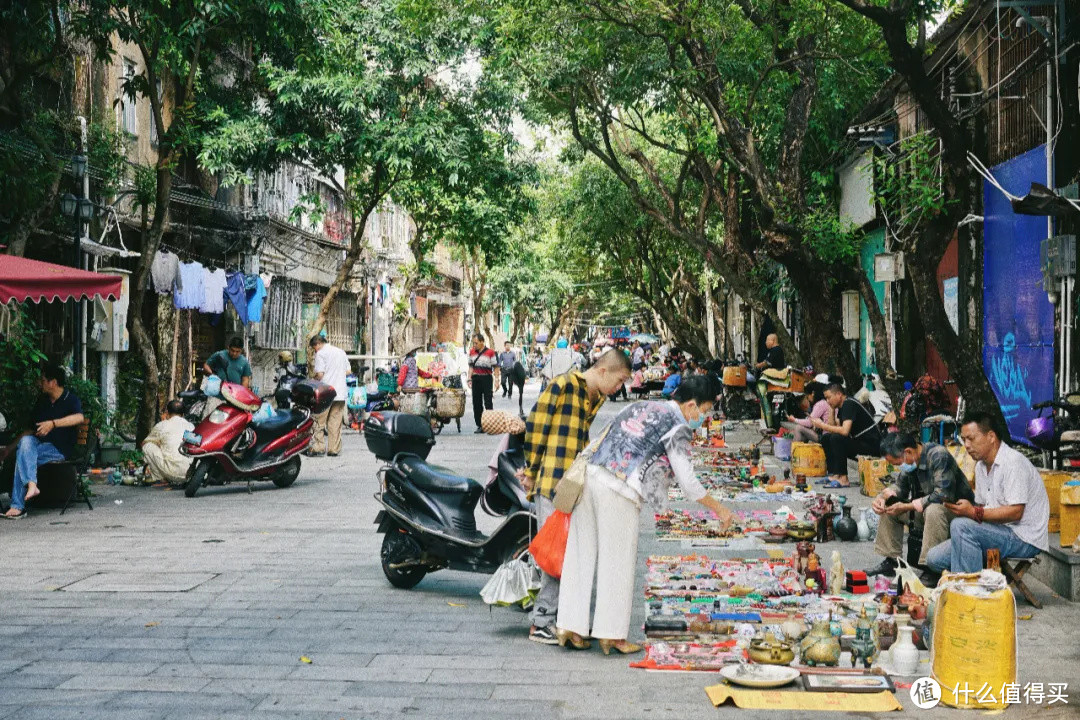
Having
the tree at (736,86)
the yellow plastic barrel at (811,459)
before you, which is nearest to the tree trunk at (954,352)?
the tree at (736,86)

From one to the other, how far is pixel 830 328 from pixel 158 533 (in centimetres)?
1014

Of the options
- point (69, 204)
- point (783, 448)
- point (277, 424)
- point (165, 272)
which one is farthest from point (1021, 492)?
point (165, 272)

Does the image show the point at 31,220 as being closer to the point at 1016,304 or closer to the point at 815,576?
the point at 815,576

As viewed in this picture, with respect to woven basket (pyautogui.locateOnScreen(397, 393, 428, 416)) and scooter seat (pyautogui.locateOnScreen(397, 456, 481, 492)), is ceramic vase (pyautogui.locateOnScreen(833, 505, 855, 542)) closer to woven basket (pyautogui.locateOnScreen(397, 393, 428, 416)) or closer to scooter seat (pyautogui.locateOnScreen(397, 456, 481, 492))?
scooter seat (pyautogui.locateOnScreen(397, 456, 481, 492))

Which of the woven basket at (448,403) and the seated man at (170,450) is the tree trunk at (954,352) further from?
the woven basket at (448,403)

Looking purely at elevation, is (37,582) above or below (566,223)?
below

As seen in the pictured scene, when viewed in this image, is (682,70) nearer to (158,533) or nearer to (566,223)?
(158,533)

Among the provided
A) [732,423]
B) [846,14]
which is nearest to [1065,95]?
[846,14]

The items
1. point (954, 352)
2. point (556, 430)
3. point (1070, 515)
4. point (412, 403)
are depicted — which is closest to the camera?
point (556, 430)

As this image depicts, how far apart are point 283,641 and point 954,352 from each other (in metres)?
7.41

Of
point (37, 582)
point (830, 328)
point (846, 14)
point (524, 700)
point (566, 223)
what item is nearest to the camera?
point (524, 700)

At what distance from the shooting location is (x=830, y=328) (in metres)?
16.8

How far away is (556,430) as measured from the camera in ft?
22.6

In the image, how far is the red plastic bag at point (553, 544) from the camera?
6.59 metres
